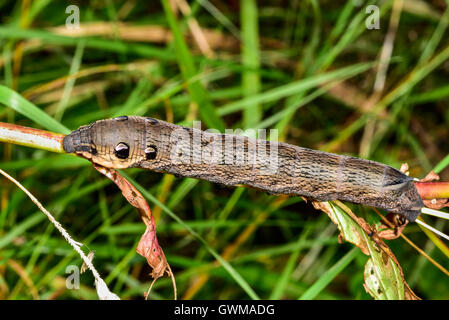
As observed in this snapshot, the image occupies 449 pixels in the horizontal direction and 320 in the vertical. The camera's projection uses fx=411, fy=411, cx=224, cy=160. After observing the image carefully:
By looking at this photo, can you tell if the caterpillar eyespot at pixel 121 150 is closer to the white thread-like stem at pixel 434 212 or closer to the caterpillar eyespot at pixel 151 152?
the caterpillar eyespot at pixel 151 152

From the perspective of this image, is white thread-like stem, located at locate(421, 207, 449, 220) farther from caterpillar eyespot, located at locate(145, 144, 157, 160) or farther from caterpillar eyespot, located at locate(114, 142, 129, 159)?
caterpillar eyespot, located at locate(114, 142, 129, 159)

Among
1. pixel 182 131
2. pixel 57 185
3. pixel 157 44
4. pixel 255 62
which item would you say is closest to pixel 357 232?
pixel 182 131

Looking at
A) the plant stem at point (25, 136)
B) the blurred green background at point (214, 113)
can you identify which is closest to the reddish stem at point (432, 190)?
the blurred green background at point (214, 113)

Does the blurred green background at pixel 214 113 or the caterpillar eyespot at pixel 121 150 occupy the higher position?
the blurred green background at pixel 214 113

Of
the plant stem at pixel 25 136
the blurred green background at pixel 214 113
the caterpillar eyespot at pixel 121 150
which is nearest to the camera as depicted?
the plant stem at pixel 25 136

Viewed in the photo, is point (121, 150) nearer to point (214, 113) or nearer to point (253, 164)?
point (253, 164)

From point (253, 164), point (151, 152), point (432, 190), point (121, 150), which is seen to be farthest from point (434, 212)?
point (121, 150)

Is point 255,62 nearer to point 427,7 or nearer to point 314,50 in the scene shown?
point 314,50
